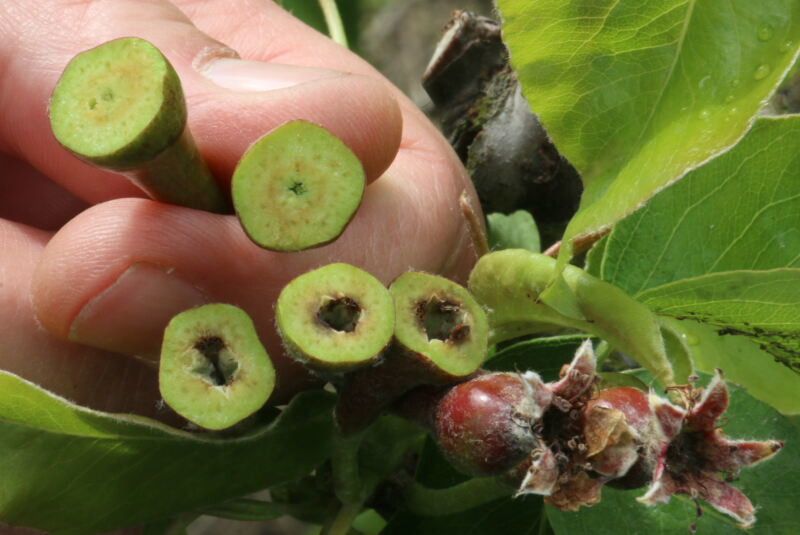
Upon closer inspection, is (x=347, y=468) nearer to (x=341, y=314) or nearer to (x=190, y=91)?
(x=341, y=314)

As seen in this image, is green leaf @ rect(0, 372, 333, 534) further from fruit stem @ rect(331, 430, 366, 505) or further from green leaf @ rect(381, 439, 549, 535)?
green leaf @ rect(381, 439, 549, 535)

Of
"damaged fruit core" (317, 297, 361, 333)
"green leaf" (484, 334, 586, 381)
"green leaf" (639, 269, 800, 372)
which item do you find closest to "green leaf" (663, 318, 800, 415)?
"green leaf" (639, 269, 800, 372)

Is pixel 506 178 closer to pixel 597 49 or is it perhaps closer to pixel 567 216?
pixel 567 216

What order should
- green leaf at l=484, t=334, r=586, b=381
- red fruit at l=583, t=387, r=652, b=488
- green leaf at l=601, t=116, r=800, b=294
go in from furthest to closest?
green leaf at l=484, t=334, r=586, b=381 → green leaf at l=601, t=116, r=800, b=294 → red fruit at l=583, t=387, r=652, b=488

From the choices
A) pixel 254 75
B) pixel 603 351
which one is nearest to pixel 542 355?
pixel 603 351

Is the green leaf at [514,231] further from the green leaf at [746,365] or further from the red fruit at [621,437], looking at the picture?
the red fruit at [621,437]

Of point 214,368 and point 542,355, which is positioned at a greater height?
point 214,368
